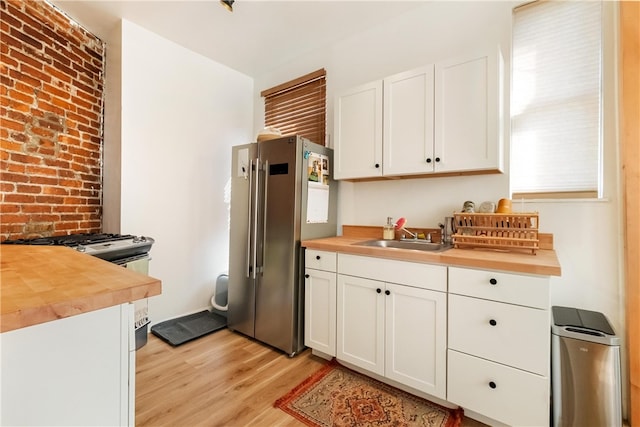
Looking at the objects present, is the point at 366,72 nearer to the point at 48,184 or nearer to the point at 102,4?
the point at 102,4

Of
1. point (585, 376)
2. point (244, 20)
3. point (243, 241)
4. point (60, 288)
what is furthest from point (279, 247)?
point (244, 20)

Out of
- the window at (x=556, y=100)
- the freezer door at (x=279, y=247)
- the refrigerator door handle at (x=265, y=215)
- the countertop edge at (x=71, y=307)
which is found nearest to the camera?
the countertop edge at (x=71, y=307)

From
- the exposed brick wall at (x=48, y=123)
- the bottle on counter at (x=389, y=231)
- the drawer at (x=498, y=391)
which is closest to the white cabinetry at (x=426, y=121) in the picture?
the bottle on counter at (x=389, y=231)

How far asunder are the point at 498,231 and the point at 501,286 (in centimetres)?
38

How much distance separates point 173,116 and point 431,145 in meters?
2.37

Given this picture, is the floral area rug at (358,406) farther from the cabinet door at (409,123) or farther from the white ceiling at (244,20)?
the white ceiling at (244,20)

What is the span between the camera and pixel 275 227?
2.24 metres

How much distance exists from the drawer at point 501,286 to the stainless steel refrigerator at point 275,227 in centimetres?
113

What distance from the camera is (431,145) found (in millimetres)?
1872

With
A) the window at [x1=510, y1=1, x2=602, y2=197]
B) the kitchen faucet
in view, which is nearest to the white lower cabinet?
the kitchen faucet

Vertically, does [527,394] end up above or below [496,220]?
below

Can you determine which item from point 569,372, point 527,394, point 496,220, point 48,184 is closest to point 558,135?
point 496,220

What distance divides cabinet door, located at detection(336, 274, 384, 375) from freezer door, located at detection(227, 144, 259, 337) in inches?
33.5

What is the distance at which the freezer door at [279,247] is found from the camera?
6.99 ft
